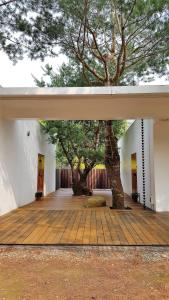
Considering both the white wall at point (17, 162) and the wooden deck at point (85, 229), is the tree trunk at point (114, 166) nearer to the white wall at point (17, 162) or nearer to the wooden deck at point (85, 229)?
the wooden deck at point (85, 229)

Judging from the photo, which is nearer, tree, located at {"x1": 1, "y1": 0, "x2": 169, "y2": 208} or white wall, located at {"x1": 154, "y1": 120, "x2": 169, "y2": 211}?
tree, located at {"x1": 1, "y1": 0, "x2": 169, "y2": 208}

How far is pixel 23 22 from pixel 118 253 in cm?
543

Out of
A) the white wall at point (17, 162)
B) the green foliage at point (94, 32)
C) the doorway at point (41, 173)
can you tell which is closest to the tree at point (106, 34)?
the green foliage at point (94, 32)

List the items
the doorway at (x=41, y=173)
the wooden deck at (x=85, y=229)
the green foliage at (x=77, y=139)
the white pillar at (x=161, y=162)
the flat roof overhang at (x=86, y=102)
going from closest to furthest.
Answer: the wooden deck at (x=85, y=229) < the flat roof overhang at (x=86, y=102) < the white pillar at (x=161, y=162) < the green foliage at (x=77, y=139) < the doorway at (x=41, y=173)

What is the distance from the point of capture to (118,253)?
140 inches

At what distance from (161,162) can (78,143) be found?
210 inches

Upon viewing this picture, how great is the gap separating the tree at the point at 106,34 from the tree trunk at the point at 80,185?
523 cm

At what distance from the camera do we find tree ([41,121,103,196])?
455 inches

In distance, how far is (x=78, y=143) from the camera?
1213 cm

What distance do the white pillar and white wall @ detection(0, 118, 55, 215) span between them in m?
3.90

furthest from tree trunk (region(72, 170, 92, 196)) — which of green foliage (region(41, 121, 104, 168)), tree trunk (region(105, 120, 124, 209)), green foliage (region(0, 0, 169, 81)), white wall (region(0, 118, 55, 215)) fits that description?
green foliage (region(0, 0, 169, 81))

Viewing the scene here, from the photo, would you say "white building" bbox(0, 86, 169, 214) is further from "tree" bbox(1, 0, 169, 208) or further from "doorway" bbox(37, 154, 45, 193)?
"doorway" bbox(37, 154, 45, 193)

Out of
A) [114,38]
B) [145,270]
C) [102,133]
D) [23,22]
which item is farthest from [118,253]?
[102,133]

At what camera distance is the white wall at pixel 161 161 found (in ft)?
24.1
